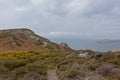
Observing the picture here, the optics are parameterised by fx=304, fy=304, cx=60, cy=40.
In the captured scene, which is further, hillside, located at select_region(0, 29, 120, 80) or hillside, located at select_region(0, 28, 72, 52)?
hillside, located at select_region(0, 28, 72, 52)

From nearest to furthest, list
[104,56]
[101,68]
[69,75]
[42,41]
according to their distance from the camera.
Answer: [69,75] < [101,68] < [104,56] < [42,41]

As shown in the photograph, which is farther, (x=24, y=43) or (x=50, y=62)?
(x=24, y=43)

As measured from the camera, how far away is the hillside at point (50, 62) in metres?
18.9

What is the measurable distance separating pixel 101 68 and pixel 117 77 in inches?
150

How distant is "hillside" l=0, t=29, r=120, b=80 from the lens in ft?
62.1

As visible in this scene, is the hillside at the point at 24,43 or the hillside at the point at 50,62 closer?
the hillside at the point at 50,62

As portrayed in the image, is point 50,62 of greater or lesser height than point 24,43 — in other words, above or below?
below

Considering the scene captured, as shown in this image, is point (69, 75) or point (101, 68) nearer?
point (69, 75)

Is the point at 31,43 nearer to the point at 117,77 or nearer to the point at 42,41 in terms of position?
the point at 42,41

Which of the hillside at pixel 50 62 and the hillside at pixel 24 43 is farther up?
the hillside at pixel 24 43

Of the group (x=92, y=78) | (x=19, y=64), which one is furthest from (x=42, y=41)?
(x=92, y=78)

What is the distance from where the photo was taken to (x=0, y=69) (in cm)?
2027

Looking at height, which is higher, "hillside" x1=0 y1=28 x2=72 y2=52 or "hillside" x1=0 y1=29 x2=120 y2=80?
"hillside" x1=0 y1=28 x2=72 y2=52

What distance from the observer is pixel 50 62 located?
108ft
